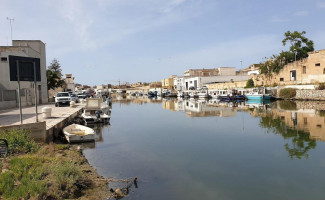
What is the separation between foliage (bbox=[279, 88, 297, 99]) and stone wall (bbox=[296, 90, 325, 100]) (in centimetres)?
97

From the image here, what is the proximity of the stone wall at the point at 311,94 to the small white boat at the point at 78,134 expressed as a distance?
42423 mm

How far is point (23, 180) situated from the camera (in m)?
7.17

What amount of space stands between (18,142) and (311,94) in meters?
48.7

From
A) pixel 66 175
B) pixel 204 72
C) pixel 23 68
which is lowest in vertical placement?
pixel 66 175

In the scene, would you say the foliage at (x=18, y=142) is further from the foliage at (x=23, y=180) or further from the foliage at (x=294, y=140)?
the foliage at (x=294, y=140)

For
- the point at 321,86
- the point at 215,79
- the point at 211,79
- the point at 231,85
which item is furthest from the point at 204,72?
the point at 321,86

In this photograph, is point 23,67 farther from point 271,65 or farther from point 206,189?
point 271,65

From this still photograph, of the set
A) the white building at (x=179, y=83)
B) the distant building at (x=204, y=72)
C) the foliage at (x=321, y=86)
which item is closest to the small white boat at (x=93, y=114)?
the foliage at (x=321, y=86)

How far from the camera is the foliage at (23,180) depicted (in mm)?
6535

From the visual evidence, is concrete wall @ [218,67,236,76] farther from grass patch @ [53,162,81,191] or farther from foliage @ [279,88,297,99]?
grass patch @ [53,162,81,191]

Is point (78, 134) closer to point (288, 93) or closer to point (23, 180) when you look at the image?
point (23, 180)

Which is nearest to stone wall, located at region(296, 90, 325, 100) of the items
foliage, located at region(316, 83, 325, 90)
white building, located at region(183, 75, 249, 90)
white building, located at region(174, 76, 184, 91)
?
foliage, located at region(316, 83, 325, 90)

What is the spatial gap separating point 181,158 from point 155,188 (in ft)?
13.3

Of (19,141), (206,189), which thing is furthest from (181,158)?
(19,141)
